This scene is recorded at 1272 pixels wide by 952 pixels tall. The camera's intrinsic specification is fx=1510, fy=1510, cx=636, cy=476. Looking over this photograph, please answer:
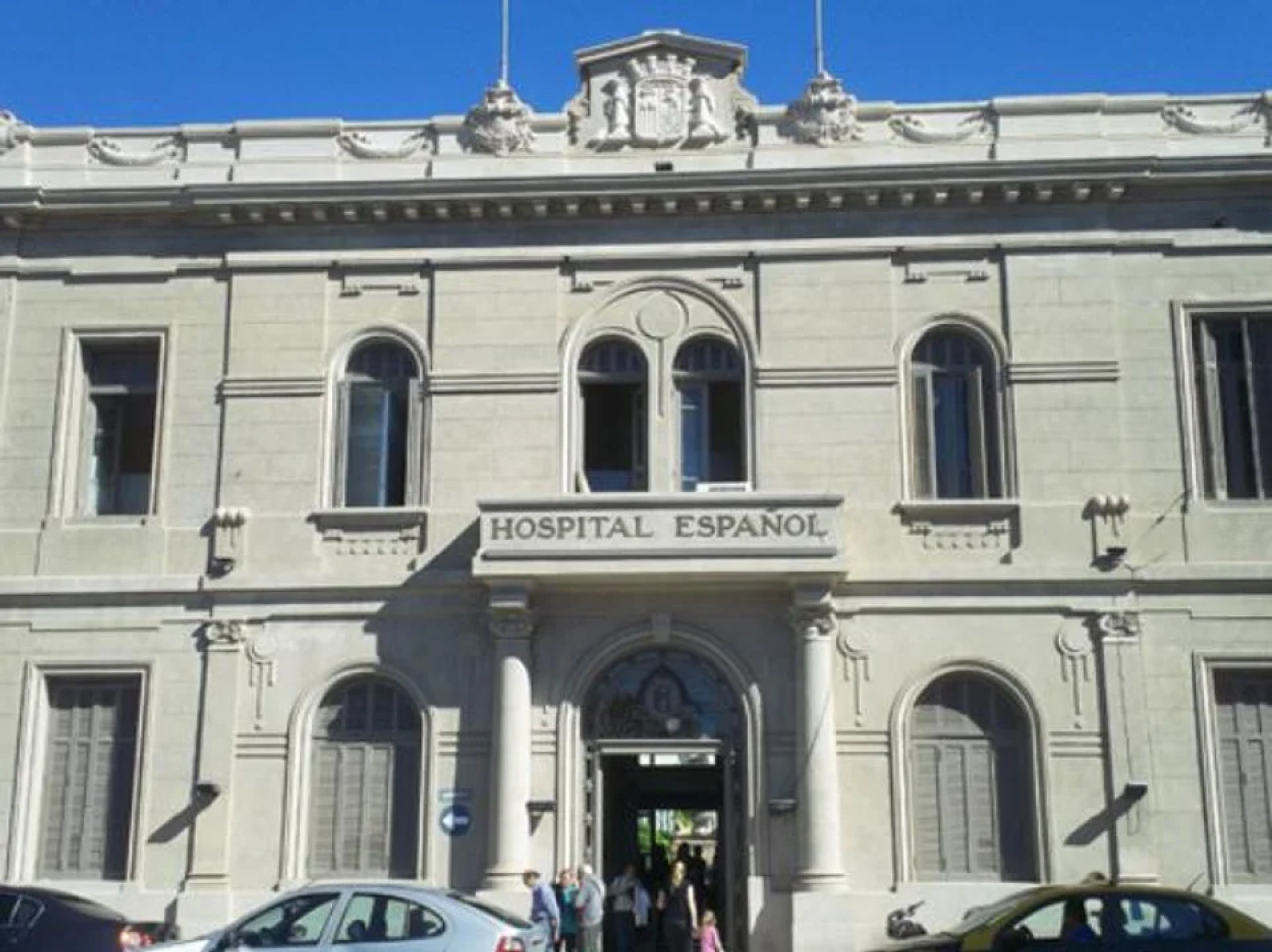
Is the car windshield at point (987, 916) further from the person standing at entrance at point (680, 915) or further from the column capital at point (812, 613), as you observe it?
the column capital at point (812, 613)

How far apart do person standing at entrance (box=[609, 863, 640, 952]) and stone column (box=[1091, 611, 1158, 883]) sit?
6.22 m

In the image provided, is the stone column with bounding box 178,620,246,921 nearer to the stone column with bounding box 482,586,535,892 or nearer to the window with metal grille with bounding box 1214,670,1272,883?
the stone column with bounding box 482,586,535,892

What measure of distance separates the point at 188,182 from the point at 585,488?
749 cm

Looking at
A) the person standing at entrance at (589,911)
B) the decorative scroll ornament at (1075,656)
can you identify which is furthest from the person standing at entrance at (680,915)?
the decorative scroll ornament at (1075,656)

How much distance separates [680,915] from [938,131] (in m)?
11.6

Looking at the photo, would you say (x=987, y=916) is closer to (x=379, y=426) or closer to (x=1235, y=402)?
(x=1235, y=402)

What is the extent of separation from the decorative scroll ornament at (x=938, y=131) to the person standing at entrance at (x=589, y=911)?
11.3 metres

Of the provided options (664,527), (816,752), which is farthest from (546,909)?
(664,527)

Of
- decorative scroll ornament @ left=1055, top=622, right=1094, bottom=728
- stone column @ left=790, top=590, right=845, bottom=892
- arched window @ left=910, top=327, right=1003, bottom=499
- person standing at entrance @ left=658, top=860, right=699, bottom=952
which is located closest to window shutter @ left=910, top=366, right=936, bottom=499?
arched window @ left=910, top=327, right=1003, bottom=499

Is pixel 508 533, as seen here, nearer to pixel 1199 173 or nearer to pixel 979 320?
pixel 979 320

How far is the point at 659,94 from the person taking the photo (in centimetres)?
2236

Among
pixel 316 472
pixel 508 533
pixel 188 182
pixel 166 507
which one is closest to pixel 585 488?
pixel 508 533

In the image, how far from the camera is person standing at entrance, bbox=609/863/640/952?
65.2ft

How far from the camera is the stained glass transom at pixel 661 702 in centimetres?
2041
